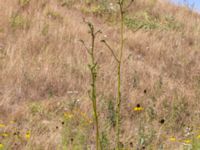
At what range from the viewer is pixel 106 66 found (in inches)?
257

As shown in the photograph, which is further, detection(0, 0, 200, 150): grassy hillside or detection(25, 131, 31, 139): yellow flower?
detection(0, 0, 200, 150): grassy hillside

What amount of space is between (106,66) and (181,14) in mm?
5447

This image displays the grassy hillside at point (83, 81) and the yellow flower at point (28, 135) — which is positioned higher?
A: the grassy hillside at point (83, 81)

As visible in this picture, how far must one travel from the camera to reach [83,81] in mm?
5980

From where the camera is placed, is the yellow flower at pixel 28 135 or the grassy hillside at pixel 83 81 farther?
the grassy hillside at pixel 83 81

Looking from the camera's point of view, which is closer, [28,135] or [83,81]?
[28,135]

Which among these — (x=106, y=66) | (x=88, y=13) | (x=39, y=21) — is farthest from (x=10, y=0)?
(x=106, y=66)

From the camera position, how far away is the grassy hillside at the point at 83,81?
4.25m

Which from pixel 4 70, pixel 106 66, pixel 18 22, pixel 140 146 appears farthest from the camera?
pixel 18 22

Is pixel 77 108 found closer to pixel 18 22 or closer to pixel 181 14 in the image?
pixel 18 22

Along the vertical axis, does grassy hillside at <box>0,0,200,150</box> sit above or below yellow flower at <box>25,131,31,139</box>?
above

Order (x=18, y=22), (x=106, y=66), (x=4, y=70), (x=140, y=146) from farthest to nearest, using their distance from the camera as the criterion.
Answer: (x=18, y=22) → (x=106, y=66) → (x=4, y=70) → (x=140, y=146)

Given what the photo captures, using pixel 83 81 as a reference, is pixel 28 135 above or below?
below

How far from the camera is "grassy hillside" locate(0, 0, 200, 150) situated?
4.25 meters
